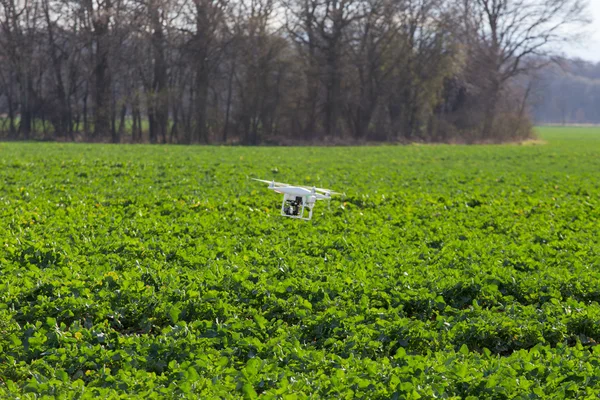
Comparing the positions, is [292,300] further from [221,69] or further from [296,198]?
[221,69]

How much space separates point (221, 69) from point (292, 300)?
148 ft

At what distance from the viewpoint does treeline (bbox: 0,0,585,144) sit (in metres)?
48.2

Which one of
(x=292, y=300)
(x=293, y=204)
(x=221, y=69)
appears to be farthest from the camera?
(x=221, y=69)

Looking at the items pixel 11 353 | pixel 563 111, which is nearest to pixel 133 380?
pixel 11 353

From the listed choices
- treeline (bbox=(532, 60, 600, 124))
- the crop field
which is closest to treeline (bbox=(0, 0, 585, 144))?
the crop field

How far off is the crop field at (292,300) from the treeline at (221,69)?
117 feet

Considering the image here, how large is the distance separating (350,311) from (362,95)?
47.5m

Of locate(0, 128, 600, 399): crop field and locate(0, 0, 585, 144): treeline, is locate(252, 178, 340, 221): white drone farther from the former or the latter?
locate(0, 0, 585, 144): treeline

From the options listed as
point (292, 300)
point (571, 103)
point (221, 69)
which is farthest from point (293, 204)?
point (571, 103)

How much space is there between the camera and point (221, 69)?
2019 inches

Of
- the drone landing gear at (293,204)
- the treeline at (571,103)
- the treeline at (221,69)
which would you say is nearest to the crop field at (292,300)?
the drone landing gear at (293,204)

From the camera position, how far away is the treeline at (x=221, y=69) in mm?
48156

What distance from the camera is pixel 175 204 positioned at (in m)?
14.2

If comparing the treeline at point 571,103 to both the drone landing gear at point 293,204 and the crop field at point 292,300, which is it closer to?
the crop field at point 292,300
